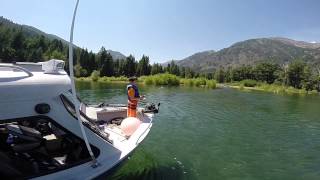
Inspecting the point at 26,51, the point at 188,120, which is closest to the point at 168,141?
the point at 188,120

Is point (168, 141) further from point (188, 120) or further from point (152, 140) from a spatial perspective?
point (188, 120)

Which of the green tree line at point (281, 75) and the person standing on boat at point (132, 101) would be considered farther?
the green tree line at point (281, 75)

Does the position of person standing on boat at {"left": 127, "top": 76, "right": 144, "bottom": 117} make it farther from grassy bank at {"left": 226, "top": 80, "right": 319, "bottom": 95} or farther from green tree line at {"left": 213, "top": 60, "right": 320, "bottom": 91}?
green tree line at {"left": 213, "top": 60, "right": 320, "bottom": 91}

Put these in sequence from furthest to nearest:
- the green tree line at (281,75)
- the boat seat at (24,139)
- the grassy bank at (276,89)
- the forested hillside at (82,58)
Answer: the green tree line at (281,75) → the forested hillside at (82,58) → the grassy bank at (276,89) → the boat seat at (24,139)

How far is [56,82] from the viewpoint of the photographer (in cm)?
636

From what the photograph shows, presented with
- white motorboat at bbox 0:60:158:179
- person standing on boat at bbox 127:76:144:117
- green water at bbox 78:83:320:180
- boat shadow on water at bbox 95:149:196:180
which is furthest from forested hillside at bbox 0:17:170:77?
white motorboat at bbox 0:60:158:179

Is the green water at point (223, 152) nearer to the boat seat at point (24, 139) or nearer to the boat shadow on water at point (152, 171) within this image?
the boat shadow on water at point (152, 171)

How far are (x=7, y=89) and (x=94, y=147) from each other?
2.34 meters

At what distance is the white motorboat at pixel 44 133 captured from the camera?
5.88 m

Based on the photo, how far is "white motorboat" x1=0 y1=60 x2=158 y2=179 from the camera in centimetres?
588

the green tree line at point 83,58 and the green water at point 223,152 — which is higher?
the green tree line at point 83,58

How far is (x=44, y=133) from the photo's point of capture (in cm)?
841

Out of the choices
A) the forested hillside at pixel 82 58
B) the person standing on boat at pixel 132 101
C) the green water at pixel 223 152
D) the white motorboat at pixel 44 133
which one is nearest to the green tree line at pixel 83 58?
the forested hillside at pixel 82 58

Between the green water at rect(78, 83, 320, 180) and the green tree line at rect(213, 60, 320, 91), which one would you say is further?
the green tree line at rect(213, 60, 320, 91)
